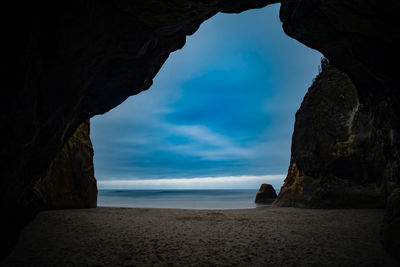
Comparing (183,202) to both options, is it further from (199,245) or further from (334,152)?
(199,245)

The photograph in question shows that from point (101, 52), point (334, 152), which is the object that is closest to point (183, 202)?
point (334, 152)

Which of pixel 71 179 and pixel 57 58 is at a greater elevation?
pixel 57 58

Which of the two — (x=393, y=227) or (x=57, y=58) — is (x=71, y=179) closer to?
(x=57, y=58)

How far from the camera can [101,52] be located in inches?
348

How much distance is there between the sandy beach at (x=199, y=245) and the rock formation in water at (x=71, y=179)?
16.4ft

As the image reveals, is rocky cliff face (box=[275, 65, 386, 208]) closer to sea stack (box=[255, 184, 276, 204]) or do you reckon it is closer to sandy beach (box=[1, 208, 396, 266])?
sandy beach (box=[1, 208, 396, 266])

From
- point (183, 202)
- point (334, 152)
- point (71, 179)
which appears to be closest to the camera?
point (71, 179)

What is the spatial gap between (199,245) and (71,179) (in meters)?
12.8

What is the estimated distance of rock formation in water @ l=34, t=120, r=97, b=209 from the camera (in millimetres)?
14617

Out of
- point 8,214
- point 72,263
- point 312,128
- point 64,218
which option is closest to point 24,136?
point 8,214

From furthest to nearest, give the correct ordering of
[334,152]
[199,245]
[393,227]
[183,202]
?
[183,202] → [334,152] → [199,245] → [393,227]

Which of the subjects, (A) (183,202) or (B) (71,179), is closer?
(B) (71,179)

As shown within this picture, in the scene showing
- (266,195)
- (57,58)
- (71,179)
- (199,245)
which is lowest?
(266,195)

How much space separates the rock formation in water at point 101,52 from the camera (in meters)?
5.22
